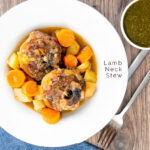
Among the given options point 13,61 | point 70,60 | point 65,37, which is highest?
point 65,37

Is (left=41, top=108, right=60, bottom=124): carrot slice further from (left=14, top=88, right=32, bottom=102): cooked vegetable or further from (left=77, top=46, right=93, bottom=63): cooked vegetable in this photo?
(left=77, top=46, right=93, bottom=63): cooked vegetable

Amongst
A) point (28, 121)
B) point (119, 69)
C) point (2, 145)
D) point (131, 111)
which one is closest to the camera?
point (119, 69)

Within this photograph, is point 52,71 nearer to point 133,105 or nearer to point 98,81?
point 98,81

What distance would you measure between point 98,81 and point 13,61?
0.83m

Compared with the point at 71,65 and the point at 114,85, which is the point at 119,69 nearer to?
the point at 114,85

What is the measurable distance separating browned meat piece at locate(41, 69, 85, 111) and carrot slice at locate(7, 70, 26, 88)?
266 mm

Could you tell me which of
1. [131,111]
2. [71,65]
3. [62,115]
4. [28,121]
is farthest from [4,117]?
[131,111]

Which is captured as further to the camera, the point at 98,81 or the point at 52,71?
the point at 98,81

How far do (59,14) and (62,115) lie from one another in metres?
0.98

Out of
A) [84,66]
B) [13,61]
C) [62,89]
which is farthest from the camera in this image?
[84,66]

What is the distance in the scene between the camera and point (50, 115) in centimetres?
216

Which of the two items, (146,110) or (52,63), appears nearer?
(52,63)

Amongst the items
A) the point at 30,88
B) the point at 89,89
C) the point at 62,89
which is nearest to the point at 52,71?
the point at 62,89

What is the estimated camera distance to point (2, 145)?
2.49m
